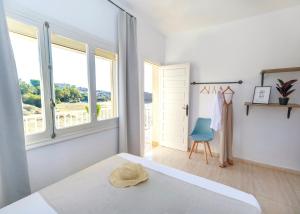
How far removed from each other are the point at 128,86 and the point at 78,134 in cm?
101

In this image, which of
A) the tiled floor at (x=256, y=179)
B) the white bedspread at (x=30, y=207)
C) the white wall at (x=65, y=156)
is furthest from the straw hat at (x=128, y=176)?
the tiled floor at (x=256, y=179)

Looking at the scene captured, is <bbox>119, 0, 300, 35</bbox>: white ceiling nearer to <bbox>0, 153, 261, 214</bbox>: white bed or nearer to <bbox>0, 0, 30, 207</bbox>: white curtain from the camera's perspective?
<bbox>0, 0, 30, 207</bbox>: white curtain

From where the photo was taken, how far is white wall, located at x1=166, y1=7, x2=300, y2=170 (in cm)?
245

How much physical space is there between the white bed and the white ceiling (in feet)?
7.69

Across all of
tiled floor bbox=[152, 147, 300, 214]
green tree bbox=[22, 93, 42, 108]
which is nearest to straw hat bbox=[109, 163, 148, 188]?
green tree bbox=[22, 93, 42, 108]

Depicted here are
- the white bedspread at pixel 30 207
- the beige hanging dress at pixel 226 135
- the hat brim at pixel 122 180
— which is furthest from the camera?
the beige hanging dress at pixel 226 135

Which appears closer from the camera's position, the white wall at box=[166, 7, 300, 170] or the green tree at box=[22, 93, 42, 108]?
the green tree at box=[22, 93, 42, 108]

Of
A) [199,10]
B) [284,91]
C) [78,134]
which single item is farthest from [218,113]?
[78,134]

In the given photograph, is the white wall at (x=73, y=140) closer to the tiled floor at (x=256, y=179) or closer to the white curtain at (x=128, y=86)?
the white curtain at (x=128, y=86)

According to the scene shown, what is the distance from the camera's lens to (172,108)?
346cm

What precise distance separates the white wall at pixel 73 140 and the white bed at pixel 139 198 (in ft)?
1.80

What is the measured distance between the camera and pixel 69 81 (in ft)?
5.85

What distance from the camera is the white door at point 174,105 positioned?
10.7 ft

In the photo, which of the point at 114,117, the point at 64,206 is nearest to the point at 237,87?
the point at 114,117
